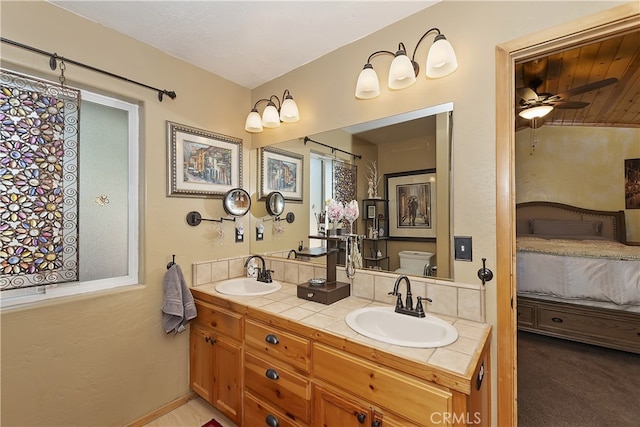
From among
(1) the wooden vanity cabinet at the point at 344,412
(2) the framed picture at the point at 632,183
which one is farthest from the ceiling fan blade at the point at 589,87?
(1) the wooden vanity cabinet at the point at 344,412

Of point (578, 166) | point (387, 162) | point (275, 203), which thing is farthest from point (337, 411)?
point (578, 166)

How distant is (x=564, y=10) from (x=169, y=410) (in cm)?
328

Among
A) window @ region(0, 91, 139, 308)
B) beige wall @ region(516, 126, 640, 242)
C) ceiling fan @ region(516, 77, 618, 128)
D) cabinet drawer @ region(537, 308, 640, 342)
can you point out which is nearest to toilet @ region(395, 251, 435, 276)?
window @ region(0, 91, 139, 308)

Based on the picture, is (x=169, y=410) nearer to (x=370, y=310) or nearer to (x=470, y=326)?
(x=370, y=310)

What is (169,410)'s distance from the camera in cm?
194

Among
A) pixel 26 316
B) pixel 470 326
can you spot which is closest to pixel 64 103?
pixel 26 316

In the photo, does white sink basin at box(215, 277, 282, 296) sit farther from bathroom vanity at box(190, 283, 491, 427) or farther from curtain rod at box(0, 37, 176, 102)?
curtain rod at box(0, 37, 176, 102)

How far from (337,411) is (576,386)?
88.6 inches

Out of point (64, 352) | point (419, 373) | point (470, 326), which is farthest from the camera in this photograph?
point (64, 352)

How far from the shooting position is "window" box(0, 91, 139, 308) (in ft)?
5.53

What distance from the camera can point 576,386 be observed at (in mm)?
2150

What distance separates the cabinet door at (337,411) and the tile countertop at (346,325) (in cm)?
26

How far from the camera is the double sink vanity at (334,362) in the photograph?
0.99 metres

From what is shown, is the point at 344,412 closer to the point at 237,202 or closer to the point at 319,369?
the point at 319,369
